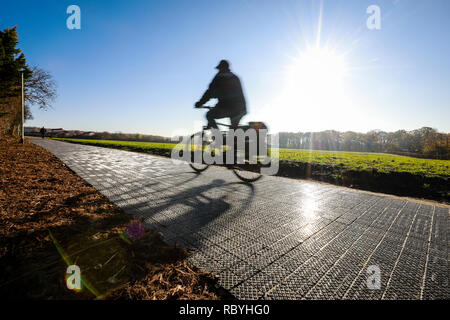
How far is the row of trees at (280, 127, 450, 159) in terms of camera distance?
67312 millimetres

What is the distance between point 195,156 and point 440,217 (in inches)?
256

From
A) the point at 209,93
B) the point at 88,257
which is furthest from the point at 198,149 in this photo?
the point at 88,257

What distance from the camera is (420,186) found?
6.28 meters

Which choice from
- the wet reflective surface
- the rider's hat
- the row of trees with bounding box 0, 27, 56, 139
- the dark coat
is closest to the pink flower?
the wet reflective surface

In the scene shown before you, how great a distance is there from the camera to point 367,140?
85.6 meters

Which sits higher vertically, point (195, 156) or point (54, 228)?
point (195, 156)

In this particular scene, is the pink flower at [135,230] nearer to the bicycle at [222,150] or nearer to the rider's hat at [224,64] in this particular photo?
the bicycle at [222,150]

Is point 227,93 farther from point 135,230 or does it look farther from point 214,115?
point 135,230

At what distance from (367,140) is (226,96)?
102 meters

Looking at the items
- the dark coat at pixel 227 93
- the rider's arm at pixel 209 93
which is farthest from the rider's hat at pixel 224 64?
the rider's arm at pixel 209 93

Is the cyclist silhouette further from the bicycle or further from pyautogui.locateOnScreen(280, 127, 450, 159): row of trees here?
pyautogui.locateOnScreen(280, 127, 450, 159): row of trees

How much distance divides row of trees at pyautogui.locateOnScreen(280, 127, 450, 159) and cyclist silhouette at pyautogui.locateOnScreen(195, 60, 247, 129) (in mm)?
78712
